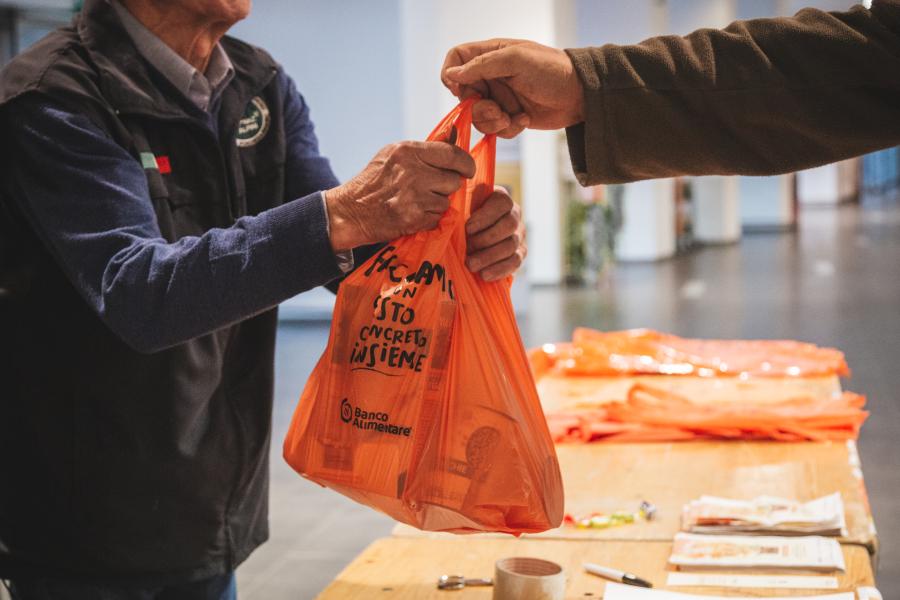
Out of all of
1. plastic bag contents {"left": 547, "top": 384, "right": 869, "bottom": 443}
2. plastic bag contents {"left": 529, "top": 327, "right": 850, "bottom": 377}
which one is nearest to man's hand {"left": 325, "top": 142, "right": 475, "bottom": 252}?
plastic bag contents {"left": 547, "top": 384, "right": 869, "bottom": 443}

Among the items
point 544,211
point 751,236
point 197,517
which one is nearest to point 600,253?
point 544,211

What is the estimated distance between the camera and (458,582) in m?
1.61

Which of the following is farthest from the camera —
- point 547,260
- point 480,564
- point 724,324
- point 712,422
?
point 547,260

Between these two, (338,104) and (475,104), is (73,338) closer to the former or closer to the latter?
(475,104)

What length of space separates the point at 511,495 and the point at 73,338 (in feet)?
2.31

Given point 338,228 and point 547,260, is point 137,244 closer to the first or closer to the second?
point 338,228

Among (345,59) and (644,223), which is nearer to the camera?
(345,59)

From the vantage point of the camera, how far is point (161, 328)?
1.34m

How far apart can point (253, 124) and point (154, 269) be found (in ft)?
1.70

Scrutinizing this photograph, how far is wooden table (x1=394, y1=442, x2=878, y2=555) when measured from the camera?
1892mm

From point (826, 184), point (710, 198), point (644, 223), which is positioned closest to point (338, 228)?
point (644, 223)

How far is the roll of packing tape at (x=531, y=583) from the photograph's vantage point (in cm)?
137

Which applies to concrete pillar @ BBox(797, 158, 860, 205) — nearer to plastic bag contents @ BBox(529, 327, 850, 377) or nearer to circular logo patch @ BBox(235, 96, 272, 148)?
plastic bag contents @ BBox(529, 327, 850, 377)

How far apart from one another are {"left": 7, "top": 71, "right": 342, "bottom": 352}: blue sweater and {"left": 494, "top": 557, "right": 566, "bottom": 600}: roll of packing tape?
443 millimetres
